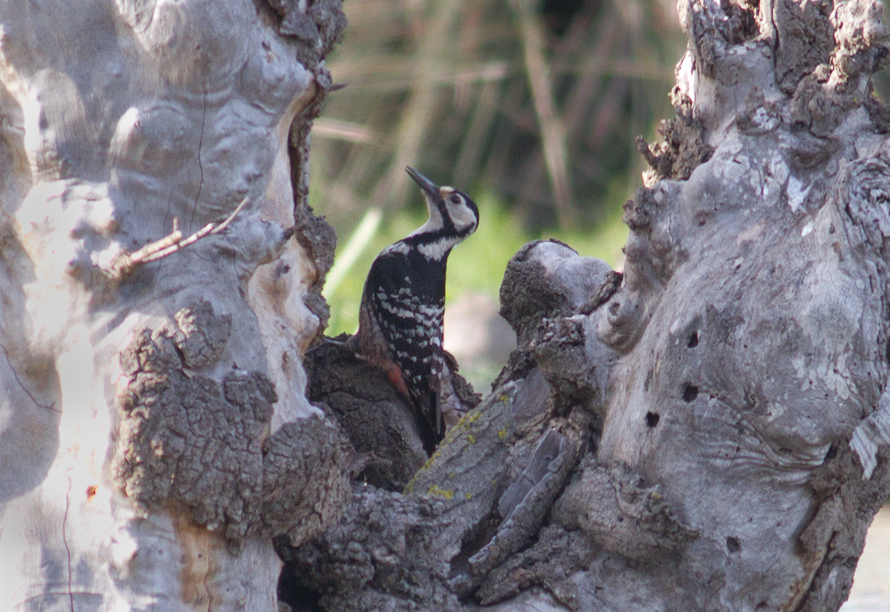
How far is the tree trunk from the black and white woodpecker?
2.94 feet

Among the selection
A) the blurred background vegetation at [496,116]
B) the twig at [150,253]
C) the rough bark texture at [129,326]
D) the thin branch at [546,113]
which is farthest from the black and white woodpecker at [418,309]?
the thin branch at [546,113]

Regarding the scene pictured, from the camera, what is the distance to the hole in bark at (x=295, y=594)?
1842 millimetres

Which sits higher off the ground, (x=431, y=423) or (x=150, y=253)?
(x=431, y=423)

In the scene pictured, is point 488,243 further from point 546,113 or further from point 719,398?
point 719,398

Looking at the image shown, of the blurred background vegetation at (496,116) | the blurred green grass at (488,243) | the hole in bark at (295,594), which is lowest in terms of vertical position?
the hole in bark at (295,594)

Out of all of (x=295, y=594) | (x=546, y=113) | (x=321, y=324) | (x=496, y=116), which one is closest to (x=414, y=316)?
(x=321, y=324)

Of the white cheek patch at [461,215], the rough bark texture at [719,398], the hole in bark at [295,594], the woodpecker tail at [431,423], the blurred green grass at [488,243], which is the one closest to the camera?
the rough bark texture at [719,398]

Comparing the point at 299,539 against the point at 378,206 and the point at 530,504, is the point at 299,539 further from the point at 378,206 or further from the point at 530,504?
the point at 378,206

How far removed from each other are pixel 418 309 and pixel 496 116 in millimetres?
4625

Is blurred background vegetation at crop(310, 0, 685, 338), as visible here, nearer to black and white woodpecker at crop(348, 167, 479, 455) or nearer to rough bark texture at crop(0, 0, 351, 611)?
black and white woodpecker at crop(348, 167, 479, 455)

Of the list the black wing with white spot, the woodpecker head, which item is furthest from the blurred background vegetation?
the black wing with white spot

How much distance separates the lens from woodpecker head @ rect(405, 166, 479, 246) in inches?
158

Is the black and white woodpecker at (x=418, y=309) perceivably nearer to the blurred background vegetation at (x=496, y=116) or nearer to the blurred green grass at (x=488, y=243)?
the blurred green grass at (x=488, y=243)

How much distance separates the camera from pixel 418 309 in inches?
143
